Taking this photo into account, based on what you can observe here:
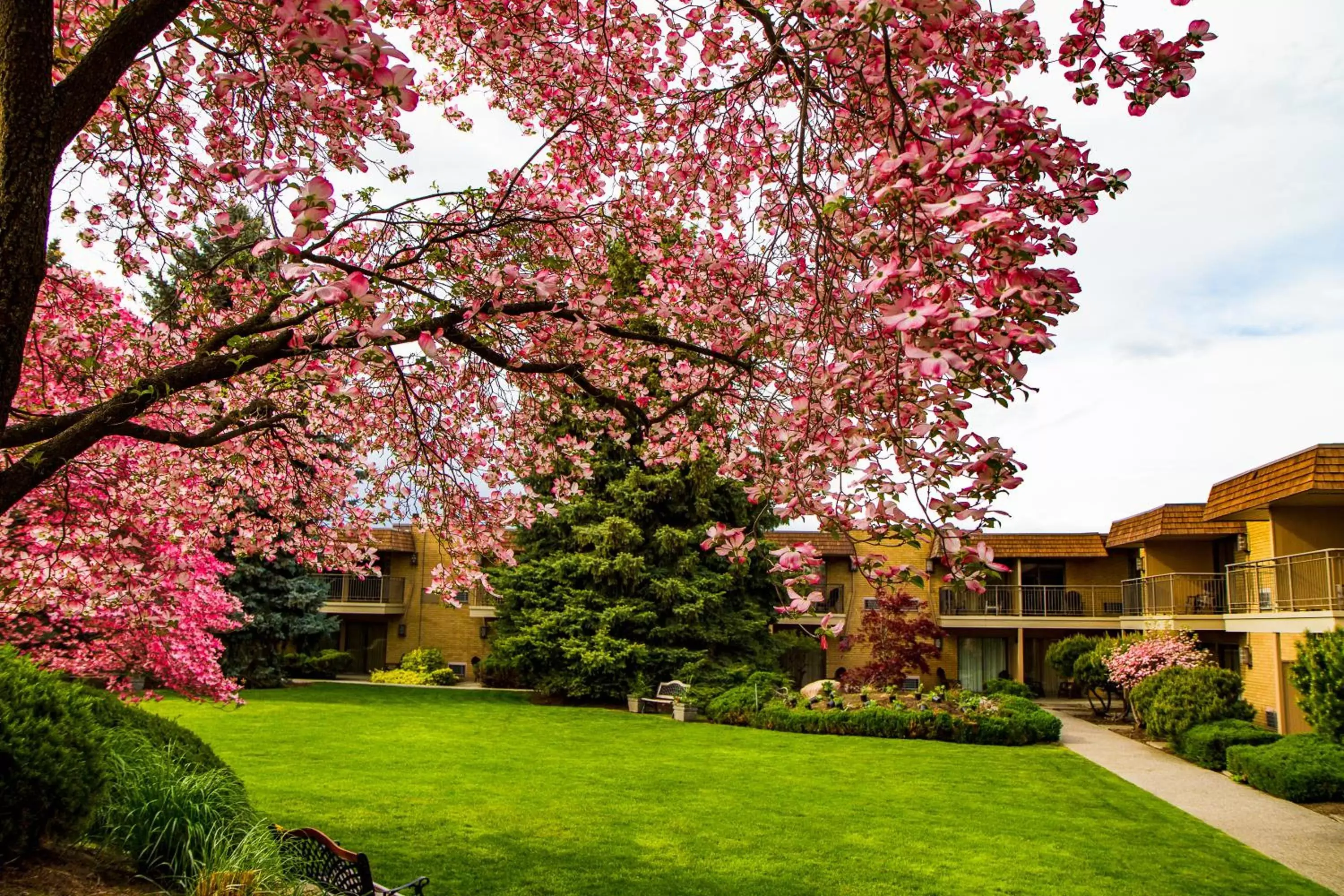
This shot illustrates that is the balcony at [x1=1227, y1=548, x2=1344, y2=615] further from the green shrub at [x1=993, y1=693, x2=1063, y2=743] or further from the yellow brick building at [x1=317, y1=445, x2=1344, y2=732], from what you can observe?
the green shrub at [x1=993, y1=693, x2=1063, y2=743]

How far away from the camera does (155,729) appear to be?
7.07m

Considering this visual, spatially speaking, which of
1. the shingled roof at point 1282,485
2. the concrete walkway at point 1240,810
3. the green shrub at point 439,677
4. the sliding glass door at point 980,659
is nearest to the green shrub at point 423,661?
the green shrub at point 439,677

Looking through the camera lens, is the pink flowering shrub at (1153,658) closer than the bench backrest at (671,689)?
Yes

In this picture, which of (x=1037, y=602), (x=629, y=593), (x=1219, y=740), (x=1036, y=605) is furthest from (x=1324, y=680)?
(x=1037, y=602)

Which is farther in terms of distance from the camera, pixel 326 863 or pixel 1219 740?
pixel 1219 740

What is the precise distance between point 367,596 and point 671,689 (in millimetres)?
13984

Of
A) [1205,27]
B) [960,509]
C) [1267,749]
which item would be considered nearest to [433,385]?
[960,509]

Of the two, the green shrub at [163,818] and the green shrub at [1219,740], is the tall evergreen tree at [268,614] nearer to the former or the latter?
the green shrub at [163,818]

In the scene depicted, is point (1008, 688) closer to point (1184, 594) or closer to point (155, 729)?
point (1184, 594)

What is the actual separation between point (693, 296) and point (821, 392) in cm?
329

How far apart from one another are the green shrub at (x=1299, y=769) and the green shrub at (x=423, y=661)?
22.9 meters

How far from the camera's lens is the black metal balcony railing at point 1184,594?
24.4m

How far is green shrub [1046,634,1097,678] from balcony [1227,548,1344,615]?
6.01 metres

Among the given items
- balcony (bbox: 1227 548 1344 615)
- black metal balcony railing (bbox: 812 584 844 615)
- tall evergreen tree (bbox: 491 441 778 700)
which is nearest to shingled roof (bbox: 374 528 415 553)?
tall evergreen tree (bbox: 491 441 778 700)
